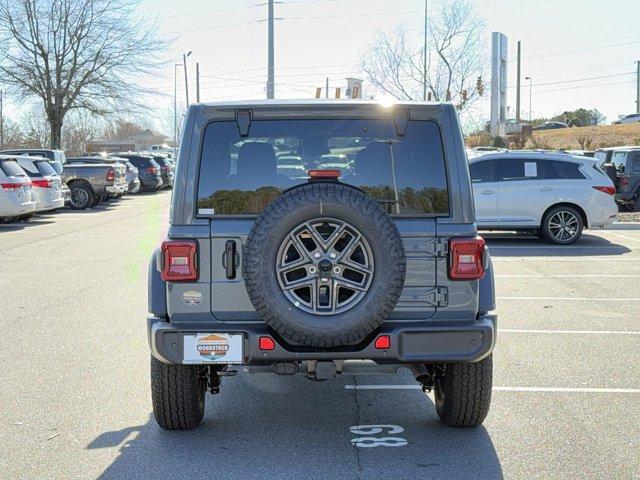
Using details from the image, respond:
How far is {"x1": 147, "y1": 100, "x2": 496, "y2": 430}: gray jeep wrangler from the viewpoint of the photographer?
15.5 feet

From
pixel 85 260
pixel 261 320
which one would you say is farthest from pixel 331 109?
pixel 85 260

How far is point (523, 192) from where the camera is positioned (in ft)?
55.0

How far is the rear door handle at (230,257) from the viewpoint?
5000 millimetres

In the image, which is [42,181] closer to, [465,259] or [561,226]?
[561,226]

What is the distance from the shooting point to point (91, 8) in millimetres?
42594

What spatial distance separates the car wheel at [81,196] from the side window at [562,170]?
15.9 meters

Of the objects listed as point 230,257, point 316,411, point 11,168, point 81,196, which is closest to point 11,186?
point 11,168

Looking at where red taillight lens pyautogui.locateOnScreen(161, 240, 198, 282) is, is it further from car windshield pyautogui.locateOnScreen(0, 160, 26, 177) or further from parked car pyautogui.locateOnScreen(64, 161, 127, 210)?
parked car pyautogui.locateOnScreen(64, 161, 127, 210)

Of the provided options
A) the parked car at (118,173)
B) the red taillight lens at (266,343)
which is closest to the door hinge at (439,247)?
the red taillight lens at (266,343)

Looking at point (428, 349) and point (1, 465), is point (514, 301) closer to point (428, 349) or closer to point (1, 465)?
point (428, 349)

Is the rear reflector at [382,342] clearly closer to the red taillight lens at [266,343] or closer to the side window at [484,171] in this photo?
the red taillight lens at [266,343]

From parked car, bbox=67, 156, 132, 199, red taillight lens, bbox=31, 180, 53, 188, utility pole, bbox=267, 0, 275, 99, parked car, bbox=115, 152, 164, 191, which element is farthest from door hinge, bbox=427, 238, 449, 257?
parked car, bbox=115, 152, 164, 191

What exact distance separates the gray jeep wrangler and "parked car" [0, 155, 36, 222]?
52.4 feet

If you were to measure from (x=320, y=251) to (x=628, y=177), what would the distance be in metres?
19.7
